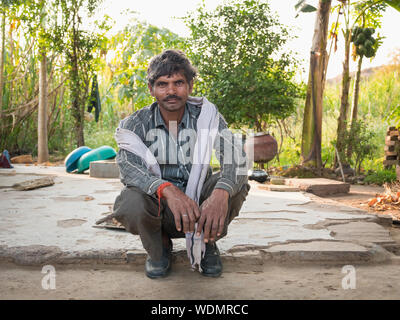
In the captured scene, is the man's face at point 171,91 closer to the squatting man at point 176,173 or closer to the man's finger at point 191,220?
the squatting man at point 176,173

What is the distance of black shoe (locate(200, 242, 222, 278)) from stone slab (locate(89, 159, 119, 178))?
419 cm

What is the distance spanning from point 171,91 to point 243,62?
216 inches

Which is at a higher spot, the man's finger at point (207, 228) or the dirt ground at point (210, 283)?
the man's finger at point (207, 228)

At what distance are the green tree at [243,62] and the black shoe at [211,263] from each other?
5211mm

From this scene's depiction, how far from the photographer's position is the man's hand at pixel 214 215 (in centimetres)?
175

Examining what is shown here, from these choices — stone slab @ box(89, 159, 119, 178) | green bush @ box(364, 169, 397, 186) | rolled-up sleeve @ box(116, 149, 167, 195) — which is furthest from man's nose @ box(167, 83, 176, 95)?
green bush @ box(364, 169, 397, 186)

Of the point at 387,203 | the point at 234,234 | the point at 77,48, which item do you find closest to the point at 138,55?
the point at 77,48

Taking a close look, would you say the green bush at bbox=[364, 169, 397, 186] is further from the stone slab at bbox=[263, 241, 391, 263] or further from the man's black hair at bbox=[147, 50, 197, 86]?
the man's black hair at bbox=[147, 50, 197, 86]

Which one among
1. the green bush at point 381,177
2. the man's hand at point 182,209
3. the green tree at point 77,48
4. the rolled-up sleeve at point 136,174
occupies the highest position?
the green tree at point 77,48

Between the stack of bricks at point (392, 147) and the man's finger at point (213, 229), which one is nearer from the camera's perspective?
the man's finger at point (213, 229)

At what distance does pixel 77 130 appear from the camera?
28.6ft

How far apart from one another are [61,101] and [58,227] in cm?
759

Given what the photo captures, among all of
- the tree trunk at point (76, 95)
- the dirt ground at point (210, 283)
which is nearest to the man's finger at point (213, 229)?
the dirt ground at point (210, 283)

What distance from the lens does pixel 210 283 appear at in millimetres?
1852
